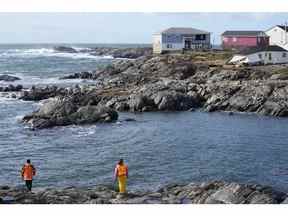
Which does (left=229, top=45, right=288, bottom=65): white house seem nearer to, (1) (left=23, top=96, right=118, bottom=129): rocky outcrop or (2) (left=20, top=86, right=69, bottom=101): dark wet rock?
(2) (left=20, top=86, right=69, bottom=101): dark wet rock

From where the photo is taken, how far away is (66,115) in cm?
5522

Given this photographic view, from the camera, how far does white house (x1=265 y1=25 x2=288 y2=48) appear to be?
355 ft

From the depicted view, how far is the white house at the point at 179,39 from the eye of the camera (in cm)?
12006

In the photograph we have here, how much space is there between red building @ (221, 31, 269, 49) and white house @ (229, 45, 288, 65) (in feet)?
85.3

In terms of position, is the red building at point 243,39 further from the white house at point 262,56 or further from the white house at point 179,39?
the white house at point 262,56

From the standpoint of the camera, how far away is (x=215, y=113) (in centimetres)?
5969

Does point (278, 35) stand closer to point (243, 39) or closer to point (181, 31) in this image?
point (243, 39)

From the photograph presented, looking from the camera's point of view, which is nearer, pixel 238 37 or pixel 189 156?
pixel 189 156

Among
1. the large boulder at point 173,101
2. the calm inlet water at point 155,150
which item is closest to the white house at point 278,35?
the large boulder at point 173,101

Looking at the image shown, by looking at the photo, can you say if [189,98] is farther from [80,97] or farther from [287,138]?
[287,138]

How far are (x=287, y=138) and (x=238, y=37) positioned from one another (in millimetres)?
81522

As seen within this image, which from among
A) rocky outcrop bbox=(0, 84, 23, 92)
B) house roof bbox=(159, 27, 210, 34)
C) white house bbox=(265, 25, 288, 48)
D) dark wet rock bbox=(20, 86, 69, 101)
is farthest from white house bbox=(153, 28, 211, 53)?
dark wet rock bbox=(20, 86, 69, 101)

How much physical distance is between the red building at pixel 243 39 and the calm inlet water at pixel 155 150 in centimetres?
6320
